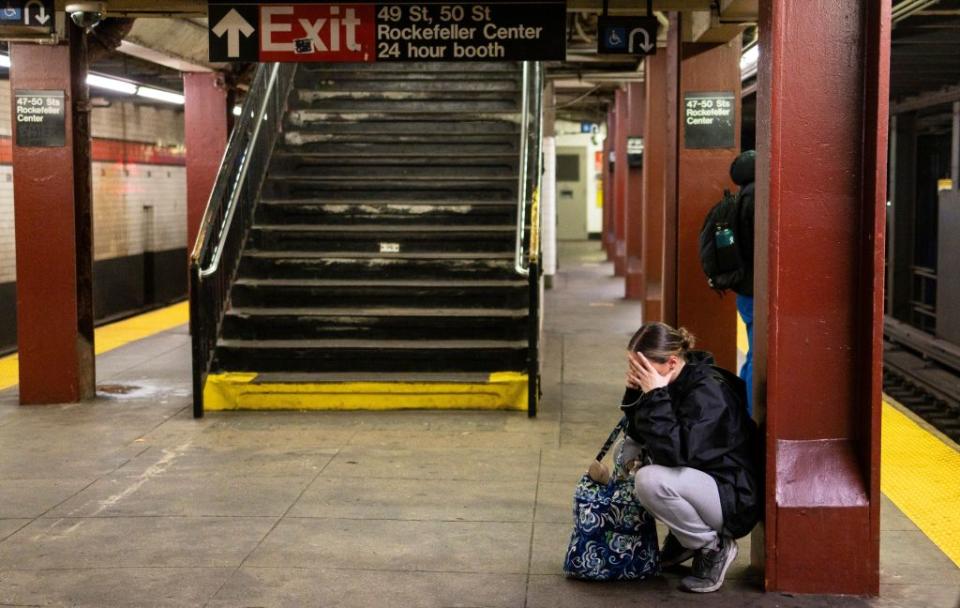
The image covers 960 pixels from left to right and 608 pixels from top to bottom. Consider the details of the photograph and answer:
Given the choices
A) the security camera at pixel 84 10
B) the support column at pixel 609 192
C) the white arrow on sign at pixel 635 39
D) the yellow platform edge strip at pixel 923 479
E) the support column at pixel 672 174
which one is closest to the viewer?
the yellow platform edge strip at pixel 923 479

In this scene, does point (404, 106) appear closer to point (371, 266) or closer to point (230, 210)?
point (371, 266)

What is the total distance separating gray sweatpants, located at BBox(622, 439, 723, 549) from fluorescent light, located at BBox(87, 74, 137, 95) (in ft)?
29.4

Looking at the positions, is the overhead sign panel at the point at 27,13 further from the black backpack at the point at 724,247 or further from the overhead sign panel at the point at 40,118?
the black backpack at the point at 724,247

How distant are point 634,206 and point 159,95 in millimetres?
7068

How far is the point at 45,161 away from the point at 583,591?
19.6 feet

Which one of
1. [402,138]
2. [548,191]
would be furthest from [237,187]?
[548,191]

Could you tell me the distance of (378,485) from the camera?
6.60 meters

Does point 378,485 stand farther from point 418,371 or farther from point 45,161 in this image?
point 45,161

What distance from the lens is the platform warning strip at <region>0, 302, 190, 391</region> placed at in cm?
1101

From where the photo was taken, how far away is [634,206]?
59.0ft

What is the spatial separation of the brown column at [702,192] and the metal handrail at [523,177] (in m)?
1.16

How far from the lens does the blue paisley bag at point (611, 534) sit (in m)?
4.80

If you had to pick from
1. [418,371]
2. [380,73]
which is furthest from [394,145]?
[418,371]

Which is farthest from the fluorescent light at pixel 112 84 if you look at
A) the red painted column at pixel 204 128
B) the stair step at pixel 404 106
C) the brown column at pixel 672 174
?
the brown column at pixel 672 174
